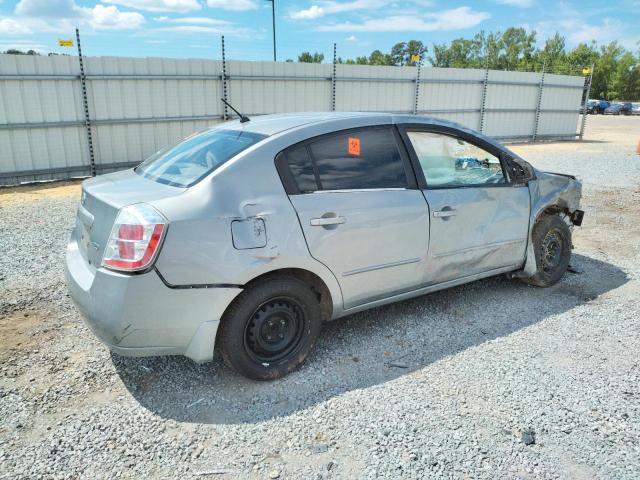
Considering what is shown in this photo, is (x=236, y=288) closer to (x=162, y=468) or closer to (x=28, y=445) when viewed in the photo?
(x=162, y=468)

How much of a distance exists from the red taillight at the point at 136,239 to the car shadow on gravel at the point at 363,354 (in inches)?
35.6

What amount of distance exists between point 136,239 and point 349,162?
151 centimetres

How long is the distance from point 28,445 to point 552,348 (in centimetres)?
341

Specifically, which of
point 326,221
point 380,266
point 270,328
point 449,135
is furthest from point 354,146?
point 270,328

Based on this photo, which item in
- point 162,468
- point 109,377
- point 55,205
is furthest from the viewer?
point 55,205

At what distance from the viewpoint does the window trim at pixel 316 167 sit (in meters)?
3.12

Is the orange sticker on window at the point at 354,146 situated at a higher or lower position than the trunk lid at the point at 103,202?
higher

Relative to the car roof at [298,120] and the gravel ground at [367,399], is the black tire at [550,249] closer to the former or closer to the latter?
the gravel ground at [367,399]

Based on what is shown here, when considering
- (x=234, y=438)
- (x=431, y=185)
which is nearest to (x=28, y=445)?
(x=234, y=438)

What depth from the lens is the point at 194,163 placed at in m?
3.31

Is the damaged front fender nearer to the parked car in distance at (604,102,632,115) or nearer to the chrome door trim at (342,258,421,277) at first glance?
the chrome door trim at (342,258,421,277)

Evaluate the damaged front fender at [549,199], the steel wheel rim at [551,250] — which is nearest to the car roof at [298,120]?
the damaged front fender at [549,199]

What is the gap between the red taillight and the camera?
267cm

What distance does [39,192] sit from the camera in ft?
31.0
